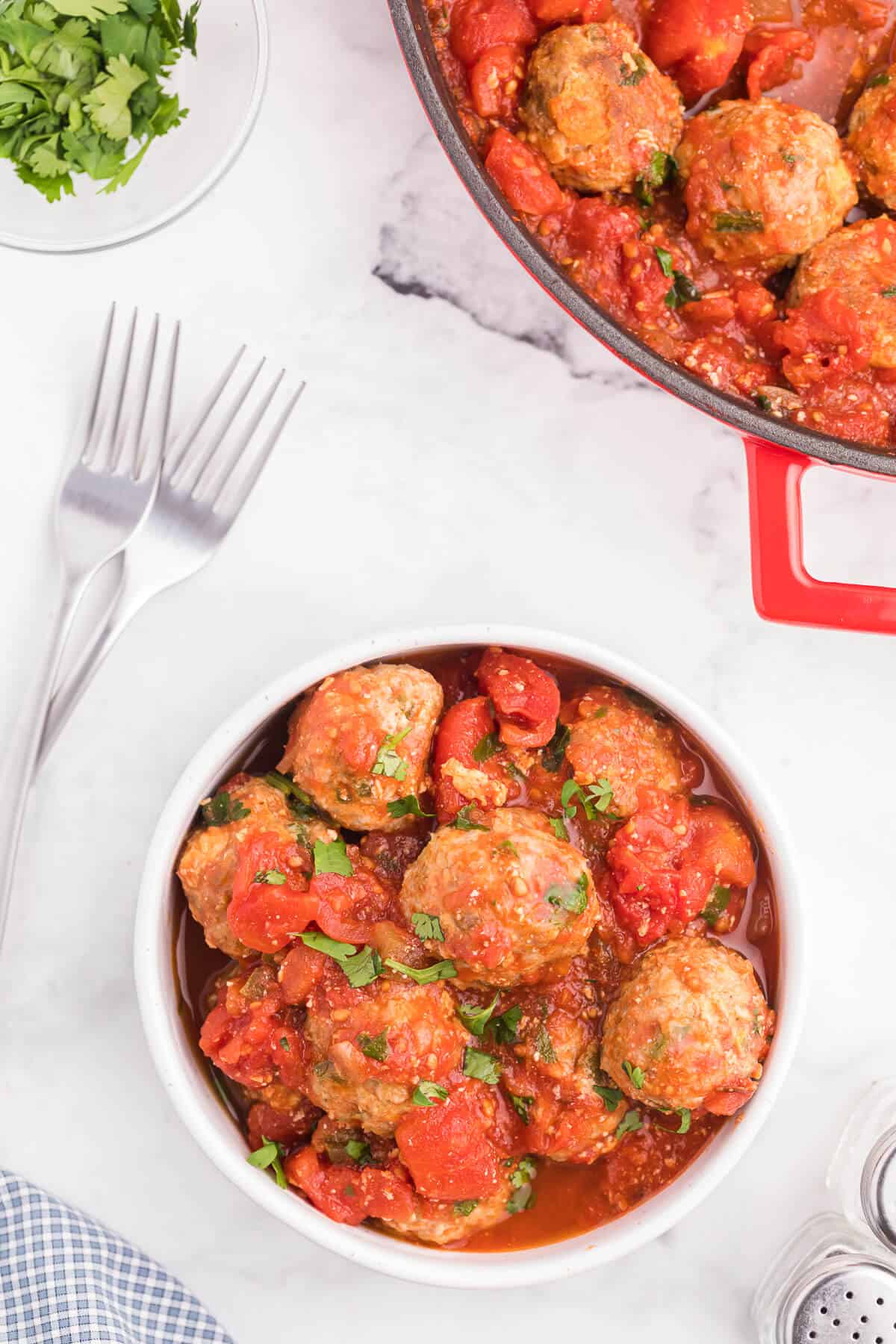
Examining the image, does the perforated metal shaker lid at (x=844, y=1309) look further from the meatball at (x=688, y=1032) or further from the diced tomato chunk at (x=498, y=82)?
the diced tomato chunk at (x=498, y=82)

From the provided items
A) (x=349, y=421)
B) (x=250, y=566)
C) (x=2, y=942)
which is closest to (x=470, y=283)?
(x=349, y=421)

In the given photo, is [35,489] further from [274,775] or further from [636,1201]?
[636,1201]

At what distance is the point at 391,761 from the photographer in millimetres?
2584

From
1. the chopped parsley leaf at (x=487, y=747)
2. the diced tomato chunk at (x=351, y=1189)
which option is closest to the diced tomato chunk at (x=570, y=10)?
the chopped parsley leaf at (x=487, y=747)

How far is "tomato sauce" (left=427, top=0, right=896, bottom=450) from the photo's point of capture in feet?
9.14

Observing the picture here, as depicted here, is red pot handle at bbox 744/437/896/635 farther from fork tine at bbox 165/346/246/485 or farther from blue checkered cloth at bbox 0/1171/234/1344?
blue checkered cloth at bbox 0/1171/234/1344

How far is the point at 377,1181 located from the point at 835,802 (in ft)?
4.88

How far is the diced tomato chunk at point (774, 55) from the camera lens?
9.59ft

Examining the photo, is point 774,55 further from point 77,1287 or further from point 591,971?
point 77,1287

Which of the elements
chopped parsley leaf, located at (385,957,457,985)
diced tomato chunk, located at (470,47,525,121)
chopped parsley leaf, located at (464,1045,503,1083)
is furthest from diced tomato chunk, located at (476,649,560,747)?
diced tomato chunk, located at (470,47,525,121)

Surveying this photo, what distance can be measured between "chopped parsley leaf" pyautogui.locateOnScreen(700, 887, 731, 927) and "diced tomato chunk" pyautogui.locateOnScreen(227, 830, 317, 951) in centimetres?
89

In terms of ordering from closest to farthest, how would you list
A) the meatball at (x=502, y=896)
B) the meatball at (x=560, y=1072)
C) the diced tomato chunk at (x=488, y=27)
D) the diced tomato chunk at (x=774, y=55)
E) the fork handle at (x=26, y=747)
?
the meatball at (x=502, y=896) < the meatball at (x=560, y=1072) < the diced tomato chunk at (x=488, y=27) < the diced tomato chunk at (x=774, y=55) < the fork handle at (x=26, y=747)

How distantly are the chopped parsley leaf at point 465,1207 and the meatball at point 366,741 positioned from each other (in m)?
0.81

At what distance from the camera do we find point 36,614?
10.3 feet
